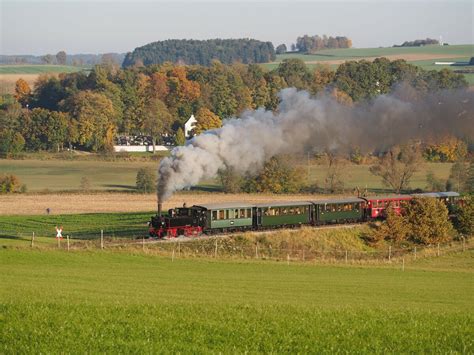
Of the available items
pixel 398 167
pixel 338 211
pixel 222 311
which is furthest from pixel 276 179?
pixel 222 311

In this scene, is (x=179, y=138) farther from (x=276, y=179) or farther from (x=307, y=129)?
(x=307, y=129)

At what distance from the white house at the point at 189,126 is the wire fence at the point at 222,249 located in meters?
90.9

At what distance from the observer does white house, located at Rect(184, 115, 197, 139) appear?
500 ft

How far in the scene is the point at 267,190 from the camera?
4134 inches

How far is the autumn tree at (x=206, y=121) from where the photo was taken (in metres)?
144

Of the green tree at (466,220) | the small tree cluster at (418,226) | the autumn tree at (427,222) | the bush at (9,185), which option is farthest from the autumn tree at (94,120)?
the autumn tree at (427,222)

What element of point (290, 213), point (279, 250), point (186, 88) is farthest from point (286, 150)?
point (186, 88)

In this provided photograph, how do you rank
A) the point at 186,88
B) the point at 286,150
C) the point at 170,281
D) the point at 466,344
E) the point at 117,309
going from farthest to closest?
the point at 186,88, the point at 286,150, the point at 170,281, the point at 117,309, the point at 466,344

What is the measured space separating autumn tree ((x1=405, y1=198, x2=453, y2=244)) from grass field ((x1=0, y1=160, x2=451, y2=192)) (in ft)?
127

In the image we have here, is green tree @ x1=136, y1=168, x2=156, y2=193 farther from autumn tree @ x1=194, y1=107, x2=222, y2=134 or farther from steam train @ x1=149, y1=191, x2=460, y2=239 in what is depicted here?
autumn tree @ x1=194, y1=107, x2=222, y2=134

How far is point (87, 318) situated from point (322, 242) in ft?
135

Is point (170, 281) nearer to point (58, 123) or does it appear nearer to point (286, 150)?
point (286, 150)

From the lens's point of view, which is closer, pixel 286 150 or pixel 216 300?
pixel 216 300

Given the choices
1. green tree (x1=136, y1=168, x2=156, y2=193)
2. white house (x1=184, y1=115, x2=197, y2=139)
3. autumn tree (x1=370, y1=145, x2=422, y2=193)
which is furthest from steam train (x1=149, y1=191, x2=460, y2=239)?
white house (x1=184, y1=115, x2=197, y2=139)
